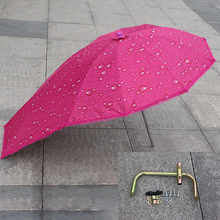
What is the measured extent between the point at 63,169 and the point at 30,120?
81cm

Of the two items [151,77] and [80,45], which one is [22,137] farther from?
[80,45]

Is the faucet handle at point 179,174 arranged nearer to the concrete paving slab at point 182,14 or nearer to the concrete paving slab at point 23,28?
the concrete paving slab at point 23,28

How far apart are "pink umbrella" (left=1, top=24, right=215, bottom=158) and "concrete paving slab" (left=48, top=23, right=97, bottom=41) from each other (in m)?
4.05

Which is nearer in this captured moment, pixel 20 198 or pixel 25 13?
pixel 20 198

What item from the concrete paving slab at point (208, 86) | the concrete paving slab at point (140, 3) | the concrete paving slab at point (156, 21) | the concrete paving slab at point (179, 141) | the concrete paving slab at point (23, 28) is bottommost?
Answer: the concrete paving slab at point (140, 3)

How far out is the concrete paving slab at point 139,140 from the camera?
14.1 feet

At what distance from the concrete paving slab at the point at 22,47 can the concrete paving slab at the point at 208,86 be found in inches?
122

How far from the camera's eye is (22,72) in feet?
19.7

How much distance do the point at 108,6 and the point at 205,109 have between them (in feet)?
19.8

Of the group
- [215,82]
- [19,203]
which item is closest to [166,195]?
[19,203]

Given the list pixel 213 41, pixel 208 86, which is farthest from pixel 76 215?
pixel 213 41

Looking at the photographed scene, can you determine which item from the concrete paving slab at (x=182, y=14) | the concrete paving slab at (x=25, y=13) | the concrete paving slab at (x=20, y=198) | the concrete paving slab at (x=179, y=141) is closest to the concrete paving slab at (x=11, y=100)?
the concrete paving slab at (x=20, y=198)

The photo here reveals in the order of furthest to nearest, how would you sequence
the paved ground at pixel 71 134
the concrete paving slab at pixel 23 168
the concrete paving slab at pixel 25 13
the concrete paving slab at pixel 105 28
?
the concrete paving slab at pixel 25 13 < the concrete paving slab at pixel 105 28 < the concrete paving slab at pixel 23 168 < the paved ground at pixel 71 134

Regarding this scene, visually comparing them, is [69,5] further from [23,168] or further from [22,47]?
[23,168]
